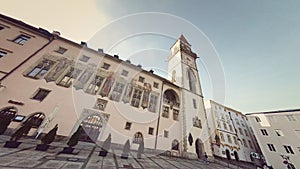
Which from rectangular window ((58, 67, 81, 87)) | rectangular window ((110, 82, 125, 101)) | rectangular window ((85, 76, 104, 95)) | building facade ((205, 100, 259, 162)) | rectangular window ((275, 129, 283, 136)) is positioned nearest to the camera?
rectangular window ((58, 67, 81, 87))

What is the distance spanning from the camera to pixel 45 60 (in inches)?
535

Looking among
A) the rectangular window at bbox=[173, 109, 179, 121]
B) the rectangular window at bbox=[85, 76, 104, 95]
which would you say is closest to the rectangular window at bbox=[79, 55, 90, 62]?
the rectangular window at bbox=[85, 76, 104, 95]

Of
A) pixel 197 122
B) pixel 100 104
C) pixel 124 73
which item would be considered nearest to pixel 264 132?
pixel 197 122

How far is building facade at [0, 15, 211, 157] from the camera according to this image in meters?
11.0

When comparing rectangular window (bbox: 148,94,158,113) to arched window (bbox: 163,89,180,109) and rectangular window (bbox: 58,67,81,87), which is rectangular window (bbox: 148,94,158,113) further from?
rectangular window (bbox: 58,67,81,87)

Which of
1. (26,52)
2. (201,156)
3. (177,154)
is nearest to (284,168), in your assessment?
(201,156)

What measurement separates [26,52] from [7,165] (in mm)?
13068

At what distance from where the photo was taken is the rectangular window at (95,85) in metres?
14.2

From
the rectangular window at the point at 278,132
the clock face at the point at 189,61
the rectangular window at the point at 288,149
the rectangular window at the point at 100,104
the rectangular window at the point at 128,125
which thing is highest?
the clock face at the point at 189,61

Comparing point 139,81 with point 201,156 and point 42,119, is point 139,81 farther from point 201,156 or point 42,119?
point 201,156

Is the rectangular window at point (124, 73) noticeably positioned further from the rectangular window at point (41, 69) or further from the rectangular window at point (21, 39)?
the rectangular window at point (21, 39)

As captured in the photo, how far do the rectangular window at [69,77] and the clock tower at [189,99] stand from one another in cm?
1583

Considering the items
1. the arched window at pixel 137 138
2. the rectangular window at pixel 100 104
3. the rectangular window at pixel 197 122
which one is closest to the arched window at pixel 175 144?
the rectangular window at pixel 197 122

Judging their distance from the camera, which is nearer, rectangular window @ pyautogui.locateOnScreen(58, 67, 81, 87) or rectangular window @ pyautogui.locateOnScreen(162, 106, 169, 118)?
rectangular window @ pyautogui.locateOnScreen(58, 67, 81, 87)
